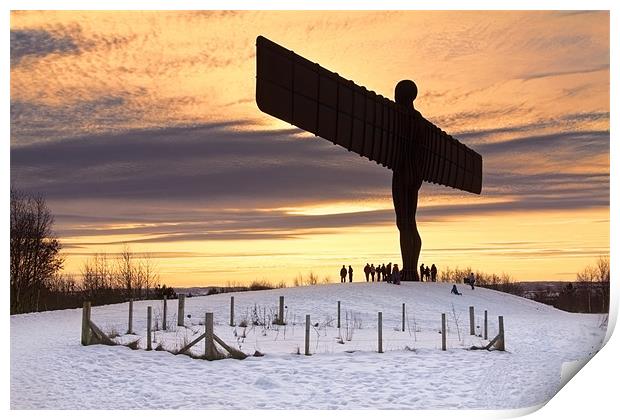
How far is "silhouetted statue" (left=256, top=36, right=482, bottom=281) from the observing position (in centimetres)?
2058

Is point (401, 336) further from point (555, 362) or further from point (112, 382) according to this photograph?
point (112, 382)

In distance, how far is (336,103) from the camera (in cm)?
2452

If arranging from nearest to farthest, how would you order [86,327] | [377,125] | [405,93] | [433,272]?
1. [86,327]
2. [377,125]
3. [405,93]
4. [433,272]

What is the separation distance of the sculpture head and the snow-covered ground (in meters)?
9.79

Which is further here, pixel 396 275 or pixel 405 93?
pixel 405 93

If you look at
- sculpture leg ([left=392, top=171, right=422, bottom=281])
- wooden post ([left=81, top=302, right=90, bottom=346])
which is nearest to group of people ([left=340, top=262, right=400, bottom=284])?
sculpture leg ([left=392, top=171, right=422, bottom=281])

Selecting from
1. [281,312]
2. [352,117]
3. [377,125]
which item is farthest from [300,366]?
[377,125]

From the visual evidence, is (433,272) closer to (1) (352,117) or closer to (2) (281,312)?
(1) (352,117)

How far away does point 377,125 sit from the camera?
28062mm

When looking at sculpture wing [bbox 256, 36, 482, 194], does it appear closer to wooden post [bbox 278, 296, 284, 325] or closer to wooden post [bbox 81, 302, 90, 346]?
wooden post [bbox 278, 296, 284, 325]

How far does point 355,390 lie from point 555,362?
566 centimetres

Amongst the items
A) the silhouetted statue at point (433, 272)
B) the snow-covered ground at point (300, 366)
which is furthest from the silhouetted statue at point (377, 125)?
the snow-covered ground at point (300, 366)

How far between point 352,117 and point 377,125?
7.74 feet
